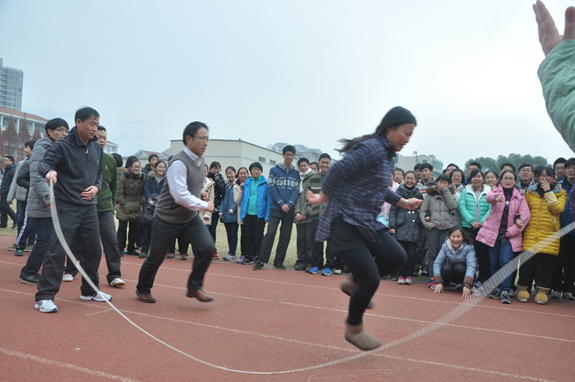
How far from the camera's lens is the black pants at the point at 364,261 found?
144 inches

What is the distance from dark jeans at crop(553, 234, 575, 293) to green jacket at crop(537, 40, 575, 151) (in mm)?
7104

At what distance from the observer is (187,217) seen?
540 cm

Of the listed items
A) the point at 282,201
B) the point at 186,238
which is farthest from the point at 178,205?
the point at 282,201

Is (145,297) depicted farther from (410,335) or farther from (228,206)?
(228,206)

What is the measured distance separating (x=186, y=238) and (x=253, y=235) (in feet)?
16.1

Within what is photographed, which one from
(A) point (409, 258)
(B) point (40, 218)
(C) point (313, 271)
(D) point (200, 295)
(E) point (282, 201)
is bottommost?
(C) point (313, 271)

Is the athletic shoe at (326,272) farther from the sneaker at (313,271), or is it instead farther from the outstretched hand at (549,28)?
the outstretched hand at (549,28)

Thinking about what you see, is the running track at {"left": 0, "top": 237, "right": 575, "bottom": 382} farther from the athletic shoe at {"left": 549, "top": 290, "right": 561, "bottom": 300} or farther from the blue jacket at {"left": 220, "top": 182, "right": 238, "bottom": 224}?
the blue jacket at {"left": 220, "top": 182, "right": 238, "bottom": 224}

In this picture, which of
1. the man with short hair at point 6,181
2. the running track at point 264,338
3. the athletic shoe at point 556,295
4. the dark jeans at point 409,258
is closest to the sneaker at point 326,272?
the dark jeans at point 409,258

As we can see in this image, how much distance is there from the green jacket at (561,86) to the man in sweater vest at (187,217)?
4150mm

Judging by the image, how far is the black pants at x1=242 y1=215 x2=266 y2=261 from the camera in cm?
1024

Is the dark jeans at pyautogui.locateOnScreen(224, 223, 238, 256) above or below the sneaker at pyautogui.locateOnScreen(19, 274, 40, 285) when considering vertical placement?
above

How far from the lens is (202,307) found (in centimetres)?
559

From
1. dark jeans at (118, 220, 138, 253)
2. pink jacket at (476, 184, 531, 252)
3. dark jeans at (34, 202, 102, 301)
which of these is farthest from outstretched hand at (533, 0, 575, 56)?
dark jeans at (118, 220, 138, 253)
